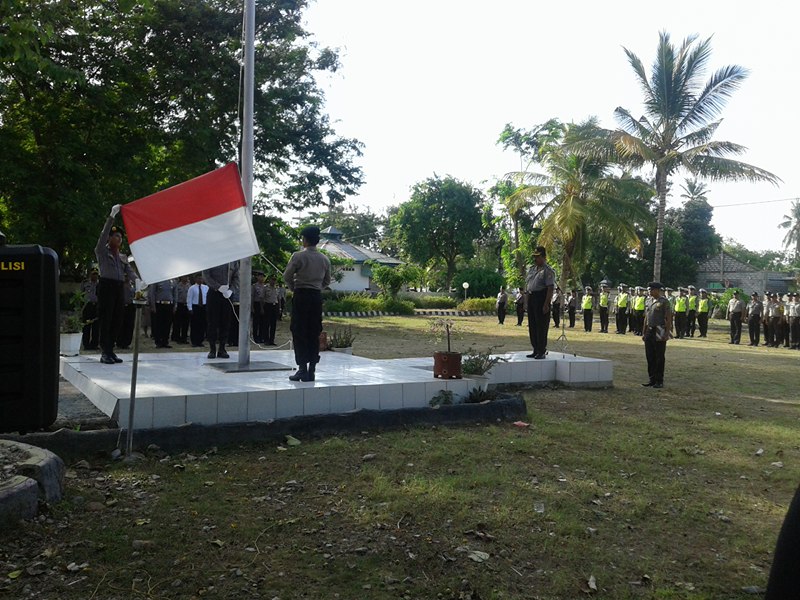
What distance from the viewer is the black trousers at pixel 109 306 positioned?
346 inches

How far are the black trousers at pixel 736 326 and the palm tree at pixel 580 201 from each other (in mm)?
6910

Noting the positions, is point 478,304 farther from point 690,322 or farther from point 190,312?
point 190,312

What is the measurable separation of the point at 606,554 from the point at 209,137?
61.1ft

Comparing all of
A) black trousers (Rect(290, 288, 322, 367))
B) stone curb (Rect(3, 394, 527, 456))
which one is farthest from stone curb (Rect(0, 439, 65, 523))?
black trousers (Rect(290, 288, 322, 367))

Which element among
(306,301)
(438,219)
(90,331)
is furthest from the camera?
(438,219)

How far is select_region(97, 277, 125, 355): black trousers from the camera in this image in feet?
28.8

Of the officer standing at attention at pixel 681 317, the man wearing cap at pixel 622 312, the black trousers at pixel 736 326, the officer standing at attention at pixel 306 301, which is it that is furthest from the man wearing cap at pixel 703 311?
the officer standing at attention at pixel 306 301

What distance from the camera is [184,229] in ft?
17.5

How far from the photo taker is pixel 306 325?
733 centimetres

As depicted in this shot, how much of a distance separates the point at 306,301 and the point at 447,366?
172 cm

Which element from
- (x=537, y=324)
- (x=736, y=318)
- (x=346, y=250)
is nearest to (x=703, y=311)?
(x=736, y=318)

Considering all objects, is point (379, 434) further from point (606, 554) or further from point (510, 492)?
point (606, 554)

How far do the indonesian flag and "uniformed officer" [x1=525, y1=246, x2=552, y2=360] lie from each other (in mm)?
5545

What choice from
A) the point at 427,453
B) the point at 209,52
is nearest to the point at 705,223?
the point at 209,52
